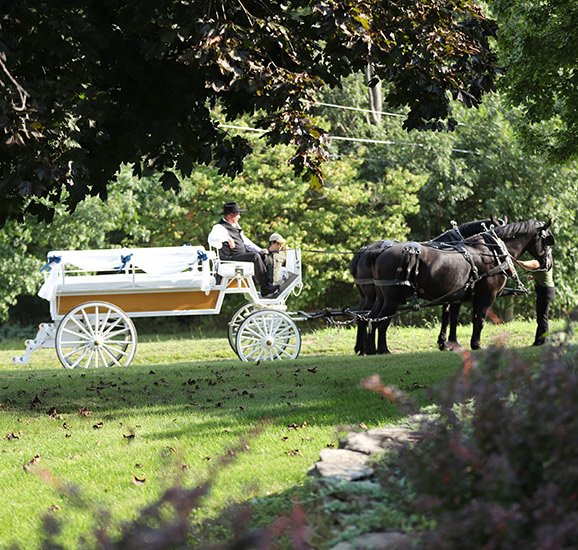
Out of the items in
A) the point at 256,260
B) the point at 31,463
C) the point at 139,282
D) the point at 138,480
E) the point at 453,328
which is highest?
the point at 256,260

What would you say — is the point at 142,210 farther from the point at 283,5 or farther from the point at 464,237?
the point at 283,5

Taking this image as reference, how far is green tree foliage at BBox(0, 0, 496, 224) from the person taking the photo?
22.8 ft

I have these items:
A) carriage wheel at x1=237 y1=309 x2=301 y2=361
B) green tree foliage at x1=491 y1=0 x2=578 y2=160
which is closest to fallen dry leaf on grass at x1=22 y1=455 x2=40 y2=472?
carriage wheel at x1=237 y1=309 x2=301 y2=361

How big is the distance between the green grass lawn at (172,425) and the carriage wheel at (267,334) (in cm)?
96

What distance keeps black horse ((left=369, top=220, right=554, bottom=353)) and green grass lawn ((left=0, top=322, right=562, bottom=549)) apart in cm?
93

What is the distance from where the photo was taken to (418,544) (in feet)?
9.59

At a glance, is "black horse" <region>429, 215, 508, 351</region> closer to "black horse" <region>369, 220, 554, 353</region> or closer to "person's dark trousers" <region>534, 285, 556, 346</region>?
"black horse" <region>369, 220, 554, 353</region>

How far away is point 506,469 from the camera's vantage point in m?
2.64

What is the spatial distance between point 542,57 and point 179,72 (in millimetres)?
6625

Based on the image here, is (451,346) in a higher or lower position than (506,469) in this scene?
lower

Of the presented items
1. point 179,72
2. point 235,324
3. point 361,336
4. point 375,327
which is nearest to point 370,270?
point 375,327

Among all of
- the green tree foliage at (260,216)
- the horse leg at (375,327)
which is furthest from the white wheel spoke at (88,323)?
the green tree foliage at (260,216)

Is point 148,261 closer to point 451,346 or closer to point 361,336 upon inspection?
point 361,336

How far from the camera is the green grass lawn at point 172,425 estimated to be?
17.1ft
